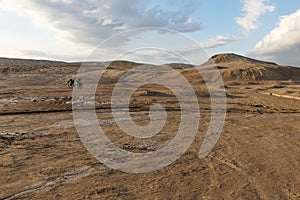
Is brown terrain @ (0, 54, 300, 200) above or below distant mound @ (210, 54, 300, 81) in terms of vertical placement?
below

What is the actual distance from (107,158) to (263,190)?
317 centimetres

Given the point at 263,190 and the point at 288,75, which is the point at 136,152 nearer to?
the point at 263,190

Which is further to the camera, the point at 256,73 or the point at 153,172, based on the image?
the point at 256,73

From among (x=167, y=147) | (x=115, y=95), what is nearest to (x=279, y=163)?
(x=167, y=147)

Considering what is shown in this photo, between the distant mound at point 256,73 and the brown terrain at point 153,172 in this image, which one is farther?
the distant mound at point 256,73

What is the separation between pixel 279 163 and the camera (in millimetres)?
6773

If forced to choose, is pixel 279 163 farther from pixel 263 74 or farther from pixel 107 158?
pixel 263 74

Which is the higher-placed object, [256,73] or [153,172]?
[256,73]

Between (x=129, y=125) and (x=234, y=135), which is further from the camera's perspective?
(x=129, y=125)

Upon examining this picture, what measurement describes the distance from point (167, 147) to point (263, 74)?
4094cm

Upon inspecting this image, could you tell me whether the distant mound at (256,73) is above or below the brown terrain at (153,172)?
above

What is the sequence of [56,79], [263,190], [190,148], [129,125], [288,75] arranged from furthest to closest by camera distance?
[288,75] → [56,79] → [129,125] → [190,148] → [263,190]

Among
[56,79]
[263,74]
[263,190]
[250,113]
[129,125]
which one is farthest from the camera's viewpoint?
[263,74]

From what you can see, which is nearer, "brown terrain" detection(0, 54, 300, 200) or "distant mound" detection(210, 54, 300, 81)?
"brown terrain" detection(0, 54, 300, 200)
